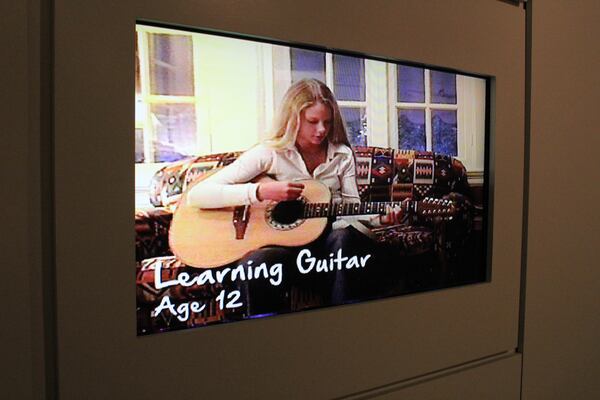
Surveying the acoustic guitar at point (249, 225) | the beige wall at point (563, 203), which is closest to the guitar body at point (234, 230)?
the acoustic guitar at point (249, 225)

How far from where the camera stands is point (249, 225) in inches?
29.5

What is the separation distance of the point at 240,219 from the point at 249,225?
0.7 inches

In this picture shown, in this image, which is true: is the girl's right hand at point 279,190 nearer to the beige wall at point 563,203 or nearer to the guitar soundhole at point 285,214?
the guitar soundhole at point 285,214

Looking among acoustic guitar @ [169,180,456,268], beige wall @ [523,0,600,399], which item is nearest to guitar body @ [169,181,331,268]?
acoustic guitar @ [169,180,456,268]

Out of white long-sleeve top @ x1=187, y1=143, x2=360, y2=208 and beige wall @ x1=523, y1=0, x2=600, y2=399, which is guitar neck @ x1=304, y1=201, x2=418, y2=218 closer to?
white long-sleeve top @ x1=187, y1=143, x2=360, y2=208

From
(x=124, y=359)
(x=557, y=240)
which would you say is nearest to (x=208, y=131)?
(x=124, y=359)

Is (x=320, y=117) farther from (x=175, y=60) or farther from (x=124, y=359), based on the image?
(x=124, y=359)

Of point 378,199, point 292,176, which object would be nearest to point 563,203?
point 378,199

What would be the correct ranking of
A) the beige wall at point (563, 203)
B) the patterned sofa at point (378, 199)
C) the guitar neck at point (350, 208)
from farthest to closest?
the beige wall at point (563, 203), the guitar neck at point (350, 208), the patterned sofa at point (378, 199)

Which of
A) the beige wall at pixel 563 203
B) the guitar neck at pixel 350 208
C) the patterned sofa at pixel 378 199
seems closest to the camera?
the patterned sofa at pixel 378 199

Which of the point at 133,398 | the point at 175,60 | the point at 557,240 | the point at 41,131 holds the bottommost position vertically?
the point at 133,398

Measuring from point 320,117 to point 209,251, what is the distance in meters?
0.27

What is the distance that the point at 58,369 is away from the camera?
1.99 ft

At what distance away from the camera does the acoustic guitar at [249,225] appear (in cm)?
70
